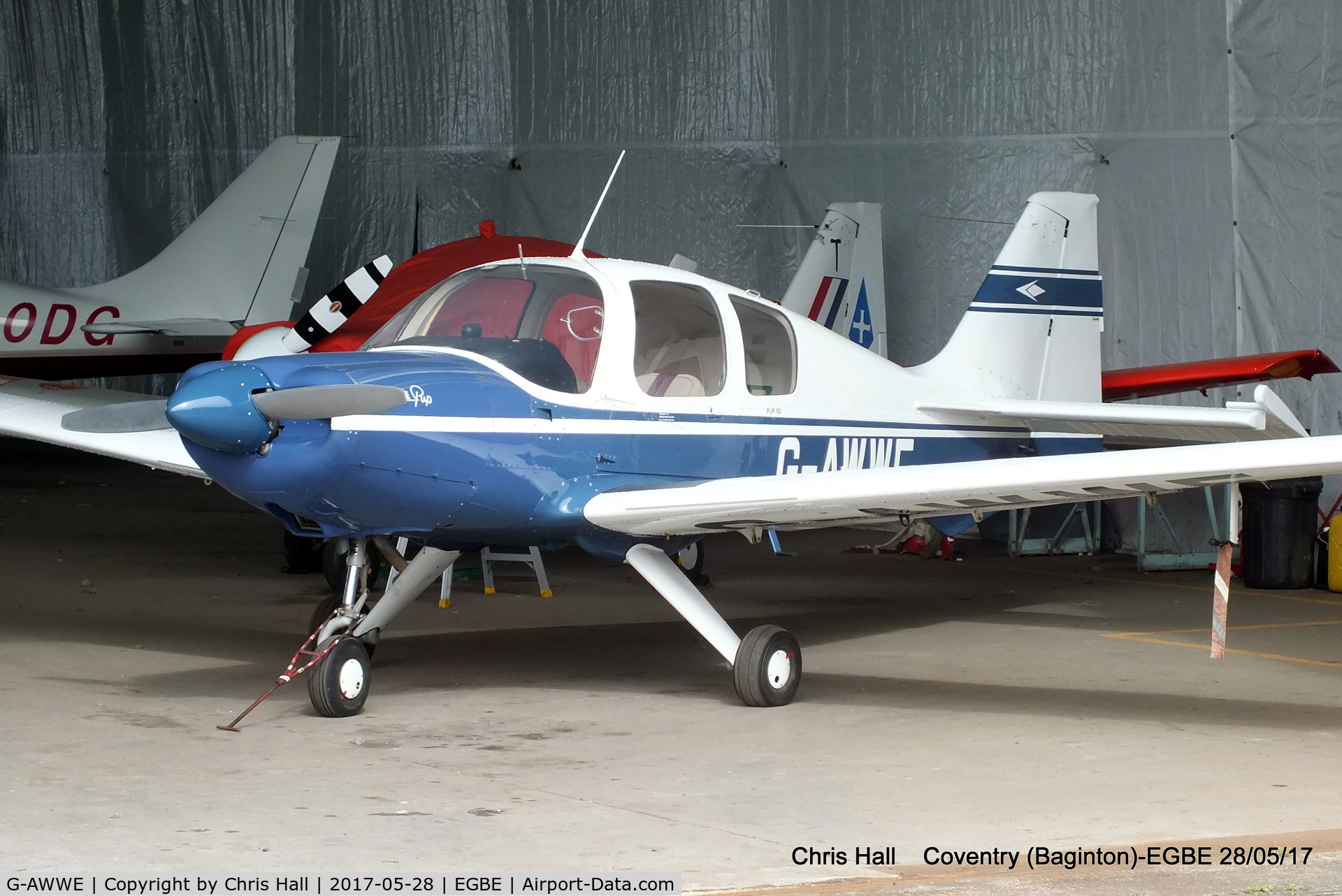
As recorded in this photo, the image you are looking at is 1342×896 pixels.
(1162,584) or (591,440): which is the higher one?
(591,440)

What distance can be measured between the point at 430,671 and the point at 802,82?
759 centimetres

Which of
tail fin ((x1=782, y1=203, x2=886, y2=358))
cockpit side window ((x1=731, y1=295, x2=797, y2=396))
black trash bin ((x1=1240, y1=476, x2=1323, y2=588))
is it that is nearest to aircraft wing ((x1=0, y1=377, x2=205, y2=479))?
cockpit side window ((x1=731, y1=295, x2=797, y2=396))

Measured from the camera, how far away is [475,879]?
13.2ft

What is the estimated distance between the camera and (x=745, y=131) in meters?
13.7

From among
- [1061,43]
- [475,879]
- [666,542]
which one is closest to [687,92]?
[1061,43]

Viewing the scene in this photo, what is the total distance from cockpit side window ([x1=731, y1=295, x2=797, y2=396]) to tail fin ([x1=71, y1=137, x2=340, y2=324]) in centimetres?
832

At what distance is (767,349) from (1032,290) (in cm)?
246

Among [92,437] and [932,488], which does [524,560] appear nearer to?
[92,437]

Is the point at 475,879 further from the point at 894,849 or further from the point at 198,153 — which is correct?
the point at 198,153

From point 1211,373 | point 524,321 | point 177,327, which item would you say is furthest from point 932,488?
point 177,327

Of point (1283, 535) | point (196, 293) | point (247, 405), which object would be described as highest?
point (247, 405)

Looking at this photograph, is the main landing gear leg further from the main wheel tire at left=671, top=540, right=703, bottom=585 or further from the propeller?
the main wheel tire at left=671, top=540, right=703, bottom=585

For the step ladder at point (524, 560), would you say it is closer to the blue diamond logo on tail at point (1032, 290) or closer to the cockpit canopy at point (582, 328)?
the cockpit canopy at point (582, 328)

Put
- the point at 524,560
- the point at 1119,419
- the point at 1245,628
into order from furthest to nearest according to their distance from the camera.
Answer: the point at 524,560 < the point at 1245,628 < the point at 1119,419
